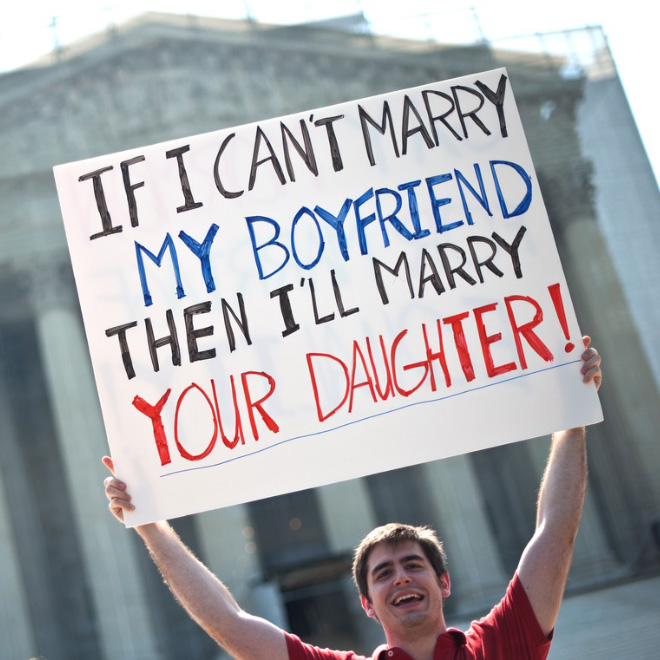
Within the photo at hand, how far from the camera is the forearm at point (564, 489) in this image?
3.86m

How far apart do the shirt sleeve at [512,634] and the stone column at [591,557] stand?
2622cm

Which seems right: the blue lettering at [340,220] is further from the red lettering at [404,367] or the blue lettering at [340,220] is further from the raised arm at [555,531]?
the raised arm at [555,531]

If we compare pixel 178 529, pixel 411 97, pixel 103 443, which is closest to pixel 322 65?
pixel 103 443

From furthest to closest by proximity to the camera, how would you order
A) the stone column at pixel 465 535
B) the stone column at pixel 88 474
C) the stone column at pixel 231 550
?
the stone column at pixel 465 535, the stone column at pixel 231 550, the stone column at pixel 88 474

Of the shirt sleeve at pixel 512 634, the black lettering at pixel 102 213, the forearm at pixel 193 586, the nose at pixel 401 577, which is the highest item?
the black lettering at pixel 102 213

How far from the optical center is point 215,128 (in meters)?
31.9

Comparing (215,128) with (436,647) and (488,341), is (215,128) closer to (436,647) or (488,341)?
(488,341)

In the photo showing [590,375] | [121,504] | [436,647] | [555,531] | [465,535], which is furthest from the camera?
[465,535]

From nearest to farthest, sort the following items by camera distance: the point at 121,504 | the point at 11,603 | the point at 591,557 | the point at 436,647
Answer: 1. the point at 436,647
2. the point at 121,504
3. the point at 11,603
4. the point at 591,557

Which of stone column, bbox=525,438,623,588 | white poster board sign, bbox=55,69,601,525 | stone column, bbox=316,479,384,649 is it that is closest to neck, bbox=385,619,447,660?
white poster board sign, bbox=55,69,601,525

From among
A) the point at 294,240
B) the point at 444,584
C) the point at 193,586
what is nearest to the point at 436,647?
the point at 444,584

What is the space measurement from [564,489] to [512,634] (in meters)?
0.59

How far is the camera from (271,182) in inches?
178

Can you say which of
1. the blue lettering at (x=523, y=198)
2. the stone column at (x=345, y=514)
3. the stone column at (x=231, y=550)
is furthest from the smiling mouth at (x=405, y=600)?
the stone column at (x=345, y=514)
